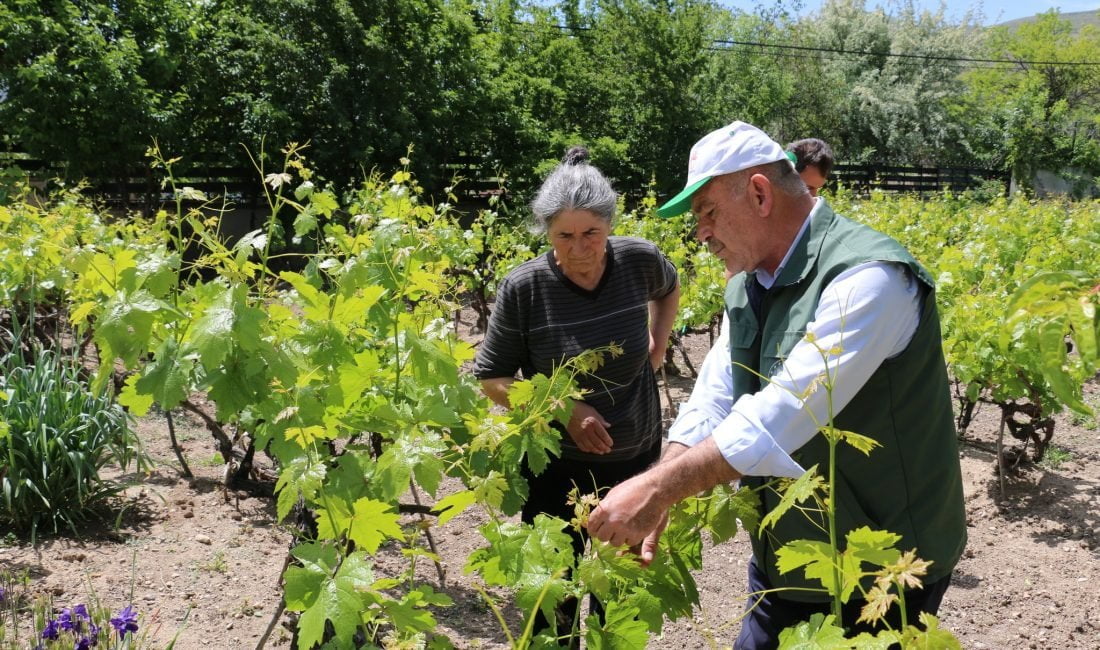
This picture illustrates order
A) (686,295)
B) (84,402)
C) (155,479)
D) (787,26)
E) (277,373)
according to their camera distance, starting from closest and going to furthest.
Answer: (277,373) < (84,402) < (155,479) < (686,295) < (787,26)

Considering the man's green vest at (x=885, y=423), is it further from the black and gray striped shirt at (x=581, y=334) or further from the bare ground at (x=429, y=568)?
the bare ground at (x=429, y=568)

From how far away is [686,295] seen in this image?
6.70 meters

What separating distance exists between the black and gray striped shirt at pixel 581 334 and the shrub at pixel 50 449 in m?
2.04

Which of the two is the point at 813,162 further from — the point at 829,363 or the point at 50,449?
the point at 50,449

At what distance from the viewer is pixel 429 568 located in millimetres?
4184

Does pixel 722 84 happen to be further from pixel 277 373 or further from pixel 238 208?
pixel 277 373

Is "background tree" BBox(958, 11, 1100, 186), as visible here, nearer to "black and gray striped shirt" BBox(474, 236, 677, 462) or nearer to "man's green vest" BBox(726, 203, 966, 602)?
"black and gray striped shirt" BBox(474, 236, 677, 462)

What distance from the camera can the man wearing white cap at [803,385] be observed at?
1.56 meters

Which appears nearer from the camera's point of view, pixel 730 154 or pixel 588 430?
pixel 730 154

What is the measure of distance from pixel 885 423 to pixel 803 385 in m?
0.31

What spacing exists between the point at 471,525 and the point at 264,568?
1.16 meters

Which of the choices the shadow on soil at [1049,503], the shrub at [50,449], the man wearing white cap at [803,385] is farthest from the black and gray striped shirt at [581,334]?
Result: the shadow on soil at [1049,503]

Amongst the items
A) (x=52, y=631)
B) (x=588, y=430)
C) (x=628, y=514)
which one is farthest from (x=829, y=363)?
(x=52, y=631)

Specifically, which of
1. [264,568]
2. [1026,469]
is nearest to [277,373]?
[264,568]
